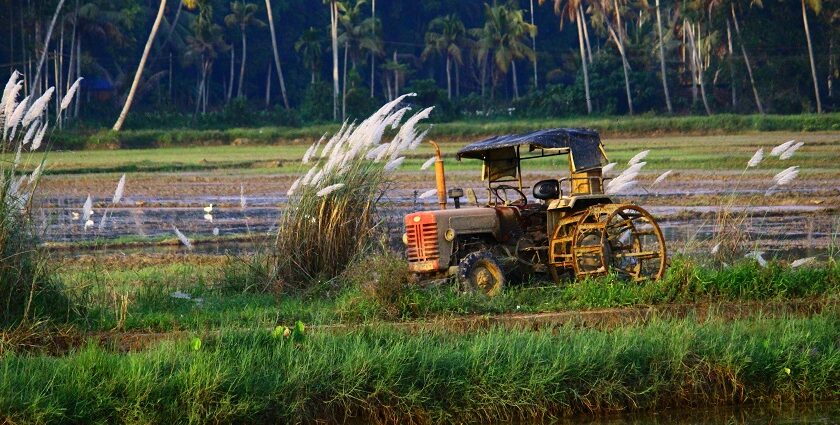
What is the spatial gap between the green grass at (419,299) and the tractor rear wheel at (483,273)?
176mm

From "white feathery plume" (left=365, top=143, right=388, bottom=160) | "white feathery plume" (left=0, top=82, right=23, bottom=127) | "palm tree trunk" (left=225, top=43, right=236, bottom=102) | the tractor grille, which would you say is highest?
"palm tree trunk" (left=225, top=43, right=236, bottom=102)

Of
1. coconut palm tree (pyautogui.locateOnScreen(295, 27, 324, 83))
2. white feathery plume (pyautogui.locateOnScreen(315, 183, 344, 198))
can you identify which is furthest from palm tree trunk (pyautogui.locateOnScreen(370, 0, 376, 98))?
white feathery plume (pyautogui.locateOnScreen(315, 183, 344, 198))

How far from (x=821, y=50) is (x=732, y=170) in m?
25.0

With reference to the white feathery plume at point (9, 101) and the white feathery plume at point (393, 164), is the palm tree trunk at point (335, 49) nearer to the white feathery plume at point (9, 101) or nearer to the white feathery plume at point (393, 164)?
the white feathery plume at point (393, 164)

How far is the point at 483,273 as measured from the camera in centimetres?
1196

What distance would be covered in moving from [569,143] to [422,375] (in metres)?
4.27

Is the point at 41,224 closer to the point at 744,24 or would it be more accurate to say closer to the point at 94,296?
the point at 94,296

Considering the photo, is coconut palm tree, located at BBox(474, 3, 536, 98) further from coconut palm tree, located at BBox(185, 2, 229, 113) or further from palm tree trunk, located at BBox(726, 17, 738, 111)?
coconut palm tree, located at BBox(185, 2, 229, 113)

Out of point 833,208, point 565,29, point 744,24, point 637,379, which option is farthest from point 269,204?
point 565,29

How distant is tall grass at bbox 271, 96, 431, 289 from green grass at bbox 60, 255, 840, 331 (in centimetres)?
54

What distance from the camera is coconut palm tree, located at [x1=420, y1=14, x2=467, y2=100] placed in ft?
217

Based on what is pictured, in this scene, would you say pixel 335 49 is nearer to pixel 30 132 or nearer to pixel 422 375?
pixel 30 132

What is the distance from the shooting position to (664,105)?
5794 centimetres

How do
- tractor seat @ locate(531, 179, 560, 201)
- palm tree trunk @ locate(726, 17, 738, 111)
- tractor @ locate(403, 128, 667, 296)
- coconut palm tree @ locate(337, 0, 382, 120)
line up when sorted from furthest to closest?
coconut palm tree @ locate(337, 0, 382, 120), palm tree trunk @ locate(726, 17, 738, 111), tractor seat @ locate(531, 179, 560, 201), tractor @ locate(403, 128, 667, 296)
